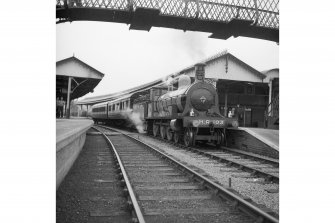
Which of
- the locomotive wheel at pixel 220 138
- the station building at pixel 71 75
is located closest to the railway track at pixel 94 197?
the station building at pixel 71 75

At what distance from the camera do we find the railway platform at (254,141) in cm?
524

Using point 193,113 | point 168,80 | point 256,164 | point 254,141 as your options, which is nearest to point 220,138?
point 193,113

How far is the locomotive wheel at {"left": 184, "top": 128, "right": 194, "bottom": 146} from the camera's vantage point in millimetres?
9133

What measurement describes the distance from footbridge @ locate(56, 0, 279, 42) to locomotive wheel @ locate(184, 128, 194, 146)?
5.26m

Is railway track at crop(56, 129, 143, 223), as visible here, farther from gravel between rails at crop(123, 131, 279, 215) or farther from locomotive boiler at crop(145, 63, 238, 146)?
locomotive boiler at crop(145, 63, 238, 146)

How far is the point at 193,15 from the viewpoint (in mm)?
4137

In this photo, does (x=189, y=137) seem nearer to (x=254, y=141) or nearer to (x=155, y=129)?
(x=254, y=141)

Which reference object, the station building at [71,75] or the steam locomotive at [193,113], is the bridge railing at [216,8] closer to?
the station building at [71,75]

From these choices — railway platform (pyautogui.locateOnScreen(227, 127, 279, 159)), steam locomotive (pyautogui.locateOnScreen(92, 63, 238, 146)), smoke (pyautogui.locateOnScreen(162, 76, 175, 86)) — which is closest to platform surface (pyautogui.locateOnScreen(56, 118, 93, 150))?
railway platform (pyautogui.locateOnScreen(227, 127, 279, 159))

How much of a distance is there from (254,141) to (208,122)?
1981 mm

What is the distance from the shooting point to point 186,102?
Result: 927 centimetres

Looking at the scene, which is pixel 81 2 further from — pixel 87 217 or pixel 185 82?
pixel 185 82

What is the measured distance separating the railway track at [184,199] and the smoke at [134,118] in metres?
10.1
